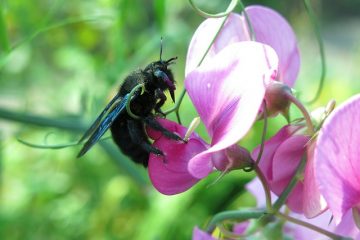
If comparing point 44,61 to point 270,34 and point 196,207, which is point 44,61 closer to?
point 196,207

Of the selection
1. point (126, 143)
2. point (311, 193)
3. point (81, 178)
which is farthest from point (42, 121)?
point (81, 178)

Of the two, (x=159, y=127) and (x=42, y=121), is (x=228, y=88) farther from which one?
(x=42, y=121)

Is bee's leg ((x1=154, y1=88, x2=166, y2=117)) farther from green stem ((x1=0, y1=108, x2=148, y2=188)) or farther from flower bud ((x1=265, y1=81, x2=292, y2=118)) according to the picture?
green stem ((x1=0, y1=108, x2=148, y2=188))

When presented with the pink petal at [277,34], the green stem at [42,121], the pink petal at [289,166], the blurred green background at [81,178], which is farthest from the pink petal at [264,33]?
the blurred green background at [81,178]

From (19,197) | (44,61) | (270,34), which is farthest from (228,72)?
(44,61)

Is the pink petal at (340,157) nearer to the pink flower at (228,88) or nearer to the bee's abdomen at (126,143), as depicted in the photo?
the pink flower at (228,88)

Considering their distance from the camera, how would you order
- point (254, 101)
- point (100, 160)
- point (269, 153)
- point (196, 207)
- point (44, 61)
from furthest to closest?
point (44, 61) < point (100, 160) < point (196, 207) < point (269, 153) < point (254, 101)
